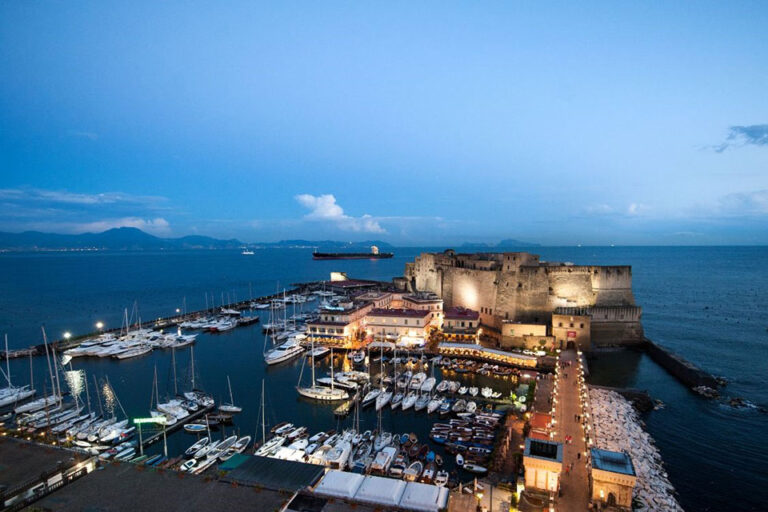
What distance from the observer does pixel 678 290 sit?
76.9m

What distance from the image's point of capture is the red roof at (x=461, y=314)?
4144 centimetres

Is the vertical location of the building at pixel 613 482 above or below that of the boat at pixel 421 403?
above

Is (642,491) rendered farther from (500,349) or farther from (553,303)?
(553,303)

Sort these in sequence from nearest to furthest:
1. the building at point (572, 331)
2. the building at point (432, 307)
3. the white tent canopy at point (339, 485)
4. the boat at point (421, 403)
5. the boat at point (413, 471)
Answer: the white tent canopy at point (339, 485)
the boat at point (413, 471)
the boat at point (421, 403)
the building at point (572, 331)
the building at point (432, 307)

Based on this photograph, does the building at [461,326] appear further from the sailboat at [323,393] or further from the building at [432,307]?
the sailboat at [323,393]

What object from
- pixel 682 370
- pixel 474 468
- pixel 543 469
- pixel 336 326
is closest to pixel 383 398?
pixel 474 468

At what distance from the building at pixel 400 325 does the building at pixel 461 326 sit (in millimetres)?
2044

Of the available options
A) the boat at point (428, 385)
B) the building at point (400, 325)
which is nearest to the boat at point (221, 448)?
the boat at point (428, 385)

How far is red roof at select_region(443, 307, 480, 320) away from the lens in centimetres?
4144

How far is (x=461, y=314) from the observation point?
140 feet

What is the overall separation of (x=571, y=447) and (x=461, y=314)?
24.3 metres

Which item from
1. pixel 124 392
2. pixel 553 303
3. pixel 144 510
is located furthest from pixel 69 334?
pixel 553 303

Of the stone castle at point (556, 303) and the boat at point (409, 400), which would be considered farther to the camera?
the stone castle at point (556, 303)

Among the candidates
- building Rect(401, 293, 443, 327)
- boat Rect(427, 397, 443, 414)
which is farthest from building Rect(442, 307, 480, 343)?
boat Rect(427, 397, 443, 414)
